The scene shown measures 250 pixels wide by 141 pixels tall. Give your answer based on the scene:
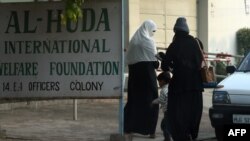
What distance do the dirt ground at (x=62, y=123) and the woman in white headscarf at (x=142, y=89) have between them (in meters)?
0.24

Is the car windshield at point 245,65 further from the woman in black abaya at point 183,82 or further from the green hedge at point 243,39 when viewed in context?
the green hedge at point 243,39

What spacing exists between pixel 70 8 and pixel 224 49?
1499 cm

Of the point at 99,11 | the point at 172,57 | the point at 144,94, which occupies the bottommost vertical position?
the point at 144,94

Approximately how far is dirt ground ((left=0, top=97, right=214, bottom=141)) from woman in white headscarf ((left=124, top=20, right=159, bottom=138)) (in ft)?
0.78

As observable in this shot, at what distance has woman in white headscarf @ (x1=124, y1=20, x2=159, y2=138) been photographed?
394 inches

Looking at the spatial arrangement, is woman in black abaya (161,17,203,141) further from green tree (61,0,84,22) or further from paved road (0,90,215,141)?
green tree (61,0,84,22)

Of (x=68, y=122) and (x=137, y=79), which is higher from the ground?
(x=137, y=79)

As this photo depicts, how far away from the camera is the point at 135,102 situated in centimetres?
1008

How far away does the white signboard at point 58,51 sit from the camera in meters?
9.30

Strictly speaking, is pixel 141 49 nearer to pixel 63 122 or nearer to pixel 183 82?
pixel 183 82

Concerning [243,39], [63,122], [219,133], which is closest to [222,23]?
[243,39]

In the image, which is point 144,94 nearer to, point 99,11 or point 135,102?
point 135,102

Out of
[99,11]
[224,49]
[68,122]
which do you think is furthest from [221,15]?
[99,11]

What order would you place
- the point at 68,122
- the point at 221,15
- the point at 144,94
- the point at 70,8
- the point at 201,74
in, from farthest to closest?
the point at 221,15, the point at 68,122, the point at 144,94, the point at 201,74, the point at 70,8
